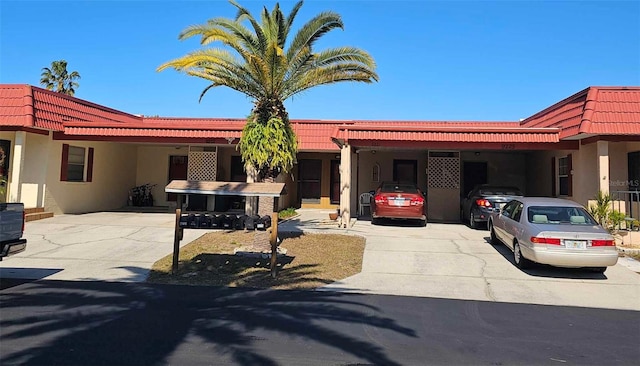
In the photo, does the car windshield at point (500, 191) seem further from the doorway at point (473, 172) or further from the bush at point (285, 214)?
the bush at point (285, 214)

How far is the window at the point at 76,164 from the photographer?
49.1 feet

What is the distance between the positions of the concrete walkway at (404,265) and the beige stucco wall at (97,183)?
2.29 metres

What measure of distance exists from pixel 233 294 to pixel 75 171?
12.7 m

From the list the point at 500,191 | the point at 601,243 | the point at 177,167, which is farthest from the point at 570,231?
the point at 177,167

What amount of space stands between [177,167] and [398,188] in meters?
11.4

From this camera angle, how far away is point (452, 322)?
17.5ft

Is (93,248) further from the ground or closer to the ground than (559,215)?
closer to the ground

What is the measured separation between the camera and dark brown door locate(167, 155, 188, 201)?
19203mm

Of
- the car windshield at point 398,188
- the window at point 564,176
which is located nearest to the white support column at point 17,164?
the car windshield at point 398,188

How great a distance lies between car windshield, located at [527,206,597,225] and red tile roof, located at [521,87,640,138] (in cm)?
359

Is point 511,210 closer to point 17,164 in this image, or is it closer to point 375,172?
point 375,172

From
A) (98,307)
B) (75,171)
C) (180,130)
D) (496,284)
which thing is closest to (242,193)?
(98,307)

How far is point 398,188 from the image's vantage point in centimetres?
1329

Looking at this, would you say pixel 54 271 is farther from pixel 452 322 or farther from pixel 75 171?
pixel 75 171
